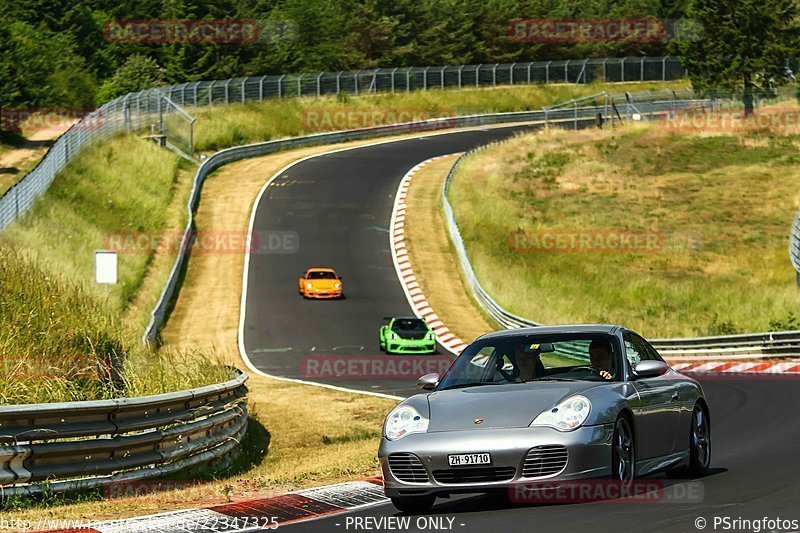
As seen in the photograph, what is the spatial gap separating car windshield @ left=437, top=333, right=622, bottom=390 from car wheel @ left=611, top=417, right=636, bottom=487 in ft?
1.84

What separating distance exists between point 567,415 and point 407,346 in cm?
2520

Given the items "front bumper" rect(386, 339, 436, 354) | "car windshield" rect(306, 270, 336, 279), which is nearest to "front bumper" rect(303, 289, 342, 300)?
Result: "car windshield" rect(306, 270, 336, 279)

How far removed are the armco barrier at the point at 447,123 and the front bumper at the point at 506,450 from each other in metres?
33.2

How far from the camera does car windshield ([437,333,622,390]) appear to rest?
10688 mm

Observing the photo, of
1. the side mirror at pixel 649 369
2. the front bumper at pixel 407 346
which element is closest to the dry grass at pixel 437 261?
the front bumper at pixel 407 346

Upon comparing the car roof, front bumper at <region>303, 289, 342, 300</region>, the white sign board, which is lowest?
front bumper at <region>303, 289, 342, 300</region>

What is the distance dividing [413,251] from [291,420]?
92.0 feet

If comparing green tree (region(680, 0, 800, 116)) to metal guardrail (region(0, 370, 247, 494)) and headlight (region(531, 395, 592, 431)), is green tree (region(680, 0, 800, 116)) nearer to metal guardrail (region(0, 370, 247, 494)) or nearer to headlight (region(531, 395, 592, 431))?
metal guardrail (region(0, 370, 247, 494))

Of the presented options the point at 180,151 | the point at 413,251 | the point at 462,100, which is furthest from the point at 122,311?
the point at 462,100

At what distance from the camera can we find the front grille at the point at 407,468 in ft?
31.7

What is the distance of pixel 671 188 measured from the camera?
209 feet

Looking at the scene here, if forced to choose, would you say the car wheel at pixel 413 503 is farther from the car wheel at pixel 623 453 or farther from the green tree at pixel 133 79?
the green tree at pixel 133 79

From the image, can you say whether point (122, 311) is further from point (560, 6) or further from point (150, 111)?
point (560, 6)

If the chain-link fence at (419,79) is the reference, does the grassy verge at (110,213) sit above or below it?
above
